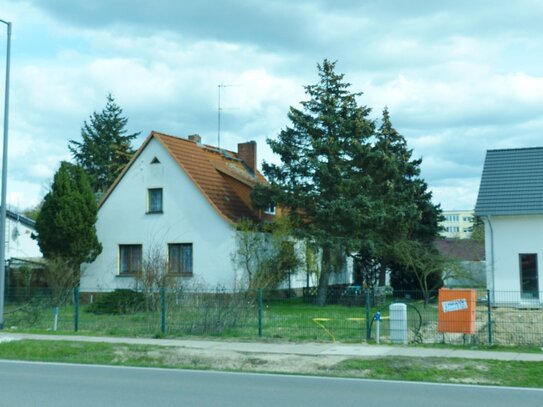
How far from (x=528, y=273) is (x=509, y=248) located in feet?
4.25

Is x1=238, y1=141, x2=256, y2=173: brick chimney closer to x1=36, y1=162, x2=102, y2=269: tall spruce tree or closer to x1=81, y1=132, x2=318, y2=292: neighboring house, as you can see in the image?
x1=81, y1=132, x2=318, y2=292: neighboring house

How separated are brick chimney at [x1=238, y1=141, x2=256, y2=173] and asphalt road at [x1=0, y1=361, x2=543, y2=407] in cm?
2852

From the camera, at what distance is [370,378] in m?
12.2

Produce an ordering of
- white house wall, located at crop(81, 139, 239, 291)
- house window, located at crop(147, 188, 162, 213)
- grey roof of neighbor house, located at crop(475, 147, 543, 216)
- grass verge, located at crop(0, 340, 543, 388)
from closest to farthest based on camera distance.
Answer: grass verge, located at crop(0, 340, 543, 388), grey roof of neighbor house, located at crop(475, 147, 543, 216), white house wall, located at crop(81, 139, 239, 291), house window, located at crop(147, 188, 162, 213)

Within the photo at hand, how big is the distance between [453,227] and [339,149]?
120 m

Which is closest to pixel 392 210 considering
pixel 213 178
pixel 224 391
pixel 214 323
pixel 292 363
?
Result: pixel 213 178

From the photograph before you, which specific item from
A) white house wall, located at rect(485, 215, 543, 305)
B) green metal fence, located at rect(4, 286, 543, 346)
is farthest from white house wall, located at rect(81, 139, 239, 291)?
white house wall, located at rect(485, 215, 543, 305)

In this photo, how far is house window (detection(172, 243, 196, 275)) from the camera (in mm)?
32344

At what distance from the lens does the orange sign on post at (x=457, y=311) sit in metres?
16.1

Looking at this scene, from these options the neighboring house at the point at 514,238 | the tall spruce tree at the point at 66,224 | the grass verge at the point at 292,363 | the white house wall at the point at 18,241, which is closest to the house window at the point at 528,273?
the neighboring house at the point at 514,238

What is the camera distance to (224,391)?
417 inches

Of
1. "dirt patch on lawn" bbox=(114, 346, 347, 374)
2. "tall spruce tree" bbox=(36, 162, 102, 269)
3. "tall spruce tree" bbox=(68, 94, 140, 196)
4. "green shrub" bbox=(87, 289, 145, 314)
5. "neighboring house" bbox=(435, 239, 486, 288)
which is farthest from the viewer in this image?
"tall spruce tree" bbox=(68, 94, 140, 196)

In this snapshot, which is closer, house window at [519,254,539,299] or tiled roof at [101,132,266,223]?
house window at [519,254,539,299]

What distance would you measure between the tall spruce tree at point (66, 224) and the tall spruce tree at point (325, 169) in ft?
27.0
